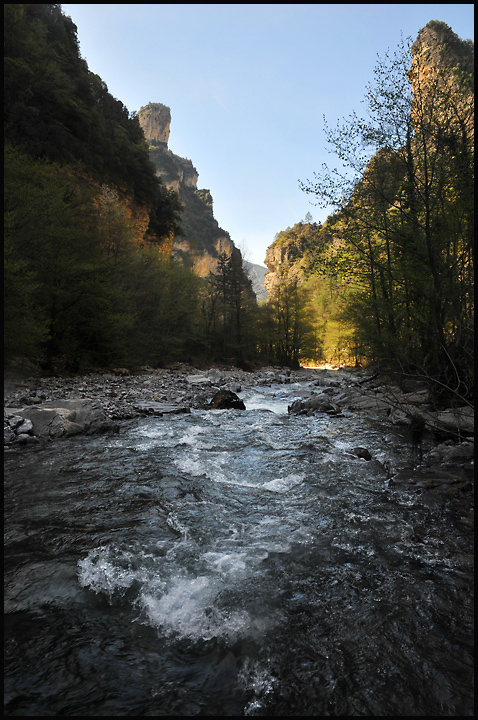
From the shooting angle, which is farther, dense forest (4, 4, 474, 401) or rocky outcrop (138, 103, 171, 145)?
rocky outcrop (138, 103, 171, 145)

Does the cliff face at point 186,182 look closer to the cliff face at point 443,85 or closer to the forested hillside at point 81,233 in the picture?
→ the forested hillside at point 81,233

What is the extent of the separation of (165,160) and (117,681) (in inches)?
4558

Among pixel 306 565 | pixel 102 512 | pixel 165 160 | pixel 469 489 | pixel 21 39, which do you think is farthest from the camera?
pixel 165 160

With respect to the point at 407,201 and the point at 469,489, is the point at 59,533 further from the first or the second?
the point at 407,201

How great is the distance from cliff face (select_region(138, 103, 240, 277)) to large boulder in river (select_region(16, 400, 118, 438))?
90.2 m

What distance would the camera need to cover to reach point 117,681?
6.42 ft

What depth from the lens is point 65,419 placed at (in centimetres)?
762

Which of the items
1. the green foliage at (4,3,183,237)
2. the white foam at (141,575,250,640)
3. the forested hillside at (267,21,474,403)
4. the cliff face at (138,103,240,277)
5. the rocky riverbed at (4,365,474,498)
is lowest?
the white foam at (141,575,250,640)

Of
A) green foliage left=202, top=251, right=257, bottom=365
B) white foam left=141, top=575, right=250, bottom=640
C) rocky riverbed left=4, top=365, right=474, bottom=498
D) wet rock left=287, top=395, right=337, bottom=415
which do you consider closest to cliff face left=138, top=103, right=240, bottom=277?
green foliage left=202, top=251, right=257, bottom=365

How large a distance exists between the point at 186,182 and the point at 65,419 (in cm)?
11612

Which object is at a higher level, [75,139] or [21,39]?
[21,39]

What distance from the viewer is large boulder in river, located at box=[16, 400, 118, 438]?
7.24m

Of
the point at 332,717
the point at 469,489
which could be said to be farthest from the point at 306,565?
the point at 469,489

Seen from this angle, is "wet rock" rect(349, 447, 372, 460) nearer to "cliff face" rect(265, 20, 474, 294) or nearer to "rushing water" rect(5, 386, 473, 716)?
"rushing water" rect(5, 386, 473, 716)
